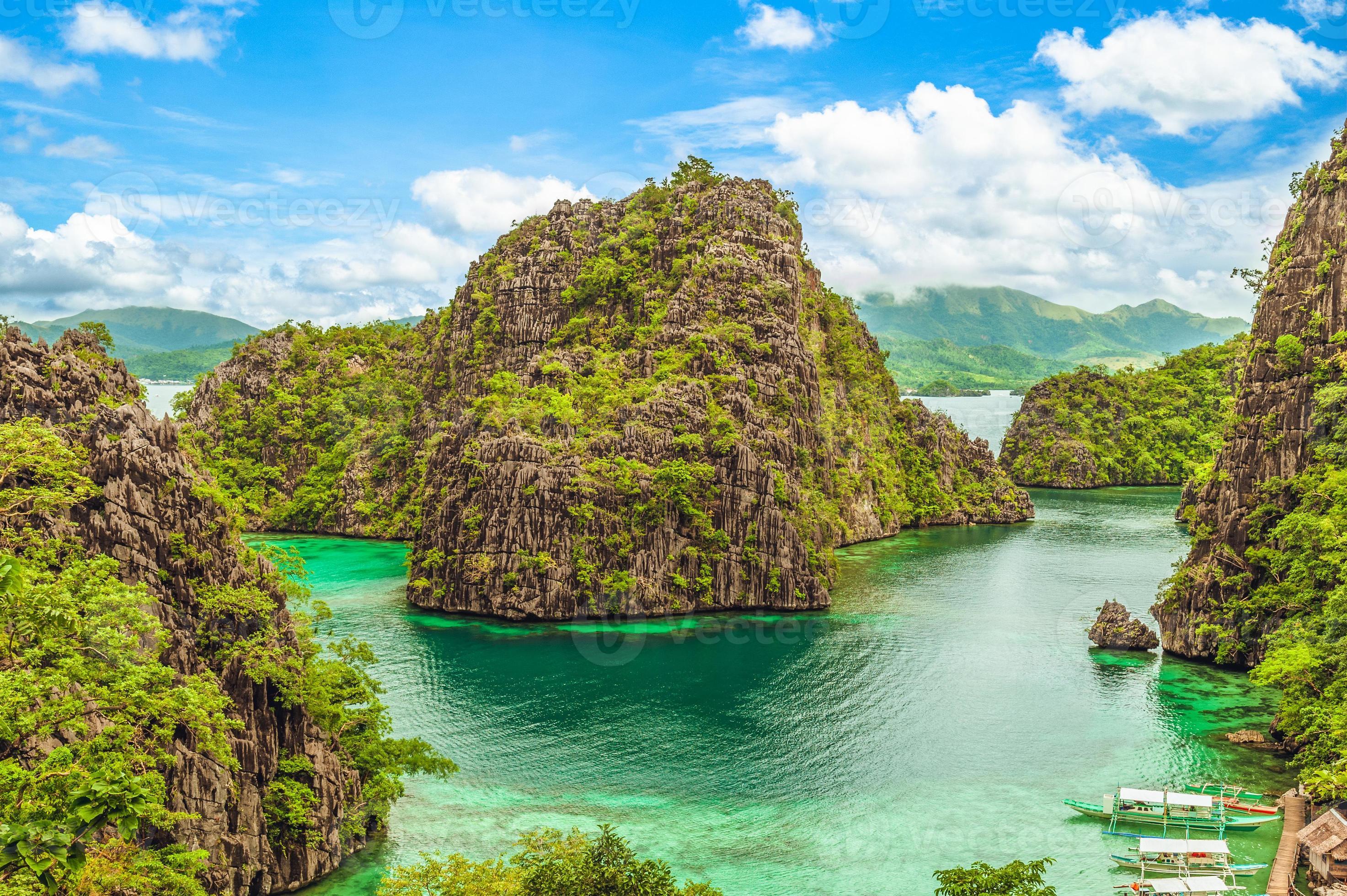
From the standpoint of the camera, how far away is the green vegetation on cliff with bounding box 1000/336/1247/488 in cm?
14050

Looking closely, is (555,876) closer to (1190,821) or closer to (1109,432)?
(1190,821)

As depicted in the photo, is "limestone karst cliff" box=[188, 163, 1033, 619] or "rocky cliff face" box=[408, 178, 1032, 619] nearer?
"rocky cliff face" box=[408, 178, 1032, 619]

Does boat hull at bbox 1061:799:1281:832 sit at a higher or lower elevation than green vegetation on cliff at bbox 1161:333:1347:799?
lower

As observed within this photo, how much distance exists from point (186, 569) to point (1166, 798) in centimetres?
3216

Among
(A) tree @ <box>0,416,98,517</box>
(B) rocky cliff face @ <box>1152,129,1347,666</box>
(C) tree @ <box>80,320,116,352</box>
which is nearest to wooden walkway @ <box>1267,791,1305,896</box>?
(B) rocky cliff face @ <box>1152,129,1347,666</box>

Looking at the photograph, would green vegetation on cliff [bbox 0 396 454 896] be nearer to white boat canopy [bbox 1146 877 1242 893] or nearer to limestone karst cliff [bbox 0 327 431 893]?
limestone karst cliff [bbox 0 327 431 893]

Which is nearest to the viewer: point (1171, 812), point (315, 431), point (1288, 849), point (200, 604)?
point (200, 604)

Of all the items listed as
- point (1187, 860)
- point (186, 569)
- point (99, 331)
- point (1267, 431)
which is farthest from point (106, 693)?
point (1267, 431)

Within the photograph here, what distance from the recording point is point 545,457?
212 feet

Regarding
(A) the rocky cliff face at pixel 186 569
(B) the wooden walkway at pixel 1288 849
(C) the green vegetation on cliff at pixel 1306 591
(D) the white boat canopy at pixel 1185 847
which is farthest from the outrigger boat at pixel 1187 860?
(A) the rocky cliff face at pixel 186 569

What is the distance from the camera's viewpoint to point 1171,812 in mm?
34094

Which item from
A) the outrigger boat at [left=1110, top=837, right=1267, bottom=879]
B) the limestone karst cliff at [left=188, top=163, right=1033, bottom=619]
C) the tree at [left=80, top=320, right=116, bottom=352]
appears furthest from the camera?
the limestone karst cliff at [left=188, top=163, right=1033, bottom=619]

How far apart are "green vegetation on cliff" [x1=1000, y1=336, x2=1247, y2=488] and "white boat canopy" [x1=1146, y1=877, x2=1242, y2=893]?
118374mm

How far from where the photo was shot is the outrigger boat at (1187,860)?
2972 cm
